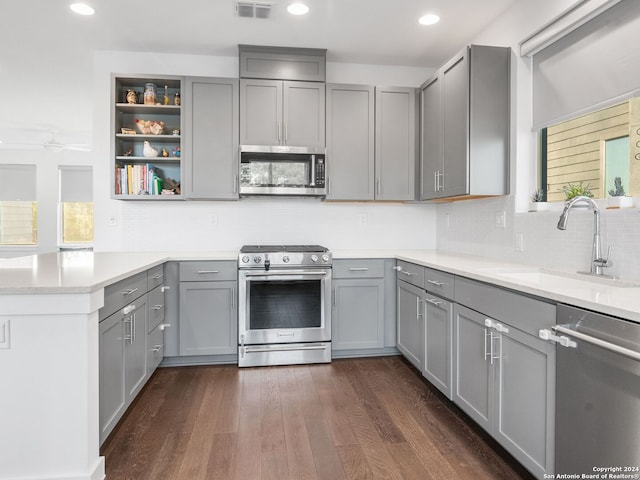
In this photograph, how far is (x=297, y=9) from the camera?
9.18 ft

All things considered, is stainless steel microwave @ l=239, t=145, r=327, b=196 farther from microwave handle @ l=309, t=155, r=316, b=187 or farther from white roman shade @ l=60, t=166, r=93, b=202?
white roman shade @ l=60, t=166, r=93, b=202

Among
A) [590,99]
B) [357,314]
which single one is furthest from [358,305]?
[590,99]

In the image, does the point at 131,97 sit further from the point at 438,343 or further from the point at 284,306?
Answer: the point at 438,343

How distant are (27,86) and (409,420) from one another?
5.07 metres

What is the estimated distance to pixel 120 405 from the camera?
212cm

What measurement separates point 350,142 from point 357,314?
1.52 m

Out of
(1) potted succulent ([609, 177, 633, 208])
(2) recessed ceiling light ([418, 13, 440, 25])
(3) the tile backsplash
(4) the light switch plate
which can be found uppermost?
(2) recessed ceiling light ([418, 13, 440, 25])

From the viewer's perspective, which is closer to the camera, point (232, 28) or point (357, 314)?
point (232, 28)

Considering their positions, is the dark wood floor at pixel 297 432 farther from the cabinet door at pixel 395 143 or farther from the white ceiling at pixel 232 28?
the white ceiling at pixel 232 28

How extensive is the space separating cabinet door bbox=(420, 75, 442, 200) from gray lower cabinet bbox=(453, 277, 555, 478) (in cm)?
130

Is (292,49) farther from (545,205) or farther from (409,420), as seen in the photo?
(409,420)

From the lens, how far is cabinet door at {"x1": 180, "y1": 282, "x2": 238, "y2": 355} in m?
3.17

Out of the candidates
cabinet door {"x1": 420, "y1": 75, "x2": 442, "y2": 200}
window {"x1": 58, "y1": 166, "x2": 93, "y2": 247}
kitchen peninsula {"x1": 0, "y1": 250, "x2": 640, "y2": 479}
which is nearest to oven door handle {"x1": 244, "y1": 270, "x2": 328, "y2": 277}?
cabinet door {"x1": 420, "y1": 75, "x2": 442, "y2": 200}

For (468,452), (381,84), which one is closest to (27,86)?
(381,84)
